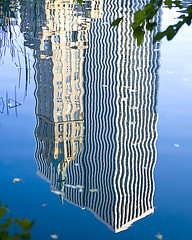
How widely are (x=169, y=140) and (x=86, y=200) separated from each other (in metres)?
2.37

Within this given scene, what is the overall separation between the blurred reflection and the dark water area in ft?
0.07

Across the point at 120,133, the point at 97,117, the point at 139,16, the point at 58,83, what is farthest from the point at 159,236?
the point at 58,83

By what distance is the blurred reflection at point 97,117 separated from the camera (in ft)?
18.8

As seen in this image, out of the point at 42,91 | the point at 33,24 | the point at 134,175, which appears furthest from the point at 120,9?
the point at 134,175

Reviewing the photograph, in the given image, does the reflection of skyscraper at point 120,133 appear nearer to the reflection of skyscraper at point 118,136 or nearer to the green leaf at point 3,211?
the reflection of skyscraper at point 118,136

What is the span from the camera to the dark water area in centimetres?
518

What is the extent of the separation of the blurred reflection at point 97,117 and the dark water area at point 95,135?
0.02 meters

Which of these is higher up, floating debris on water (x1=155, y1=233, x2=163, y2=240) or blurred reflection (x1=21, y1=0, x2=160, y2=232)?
blurred reflection (x1=21, y1=0, x2=160, y2=232)

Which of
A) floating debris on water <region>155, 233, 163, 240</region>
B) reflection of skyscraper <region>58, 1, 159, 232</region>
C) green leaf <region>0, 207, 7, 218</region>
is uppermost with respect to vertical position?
green leaf <region>0, 207, 7, 218</region>

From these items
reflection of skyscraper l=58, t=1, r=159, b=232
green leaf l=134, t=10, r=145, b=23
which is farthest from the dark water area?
green leaf l=134, t=10, r=145, b=23

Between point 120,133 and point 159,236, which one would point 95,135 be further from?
point 159,236

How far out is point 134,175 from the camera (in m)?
6.36

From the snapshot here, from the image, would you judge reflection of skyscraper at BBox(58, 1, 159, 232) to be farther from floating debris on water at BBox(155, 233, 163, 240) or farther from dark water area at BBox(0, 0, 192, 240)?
floating debris on water at BBox(155, 233, 163, 240)

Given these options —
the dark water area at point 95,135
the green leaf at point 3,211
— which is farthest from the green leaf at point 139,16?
the dark water area at point 95,135
